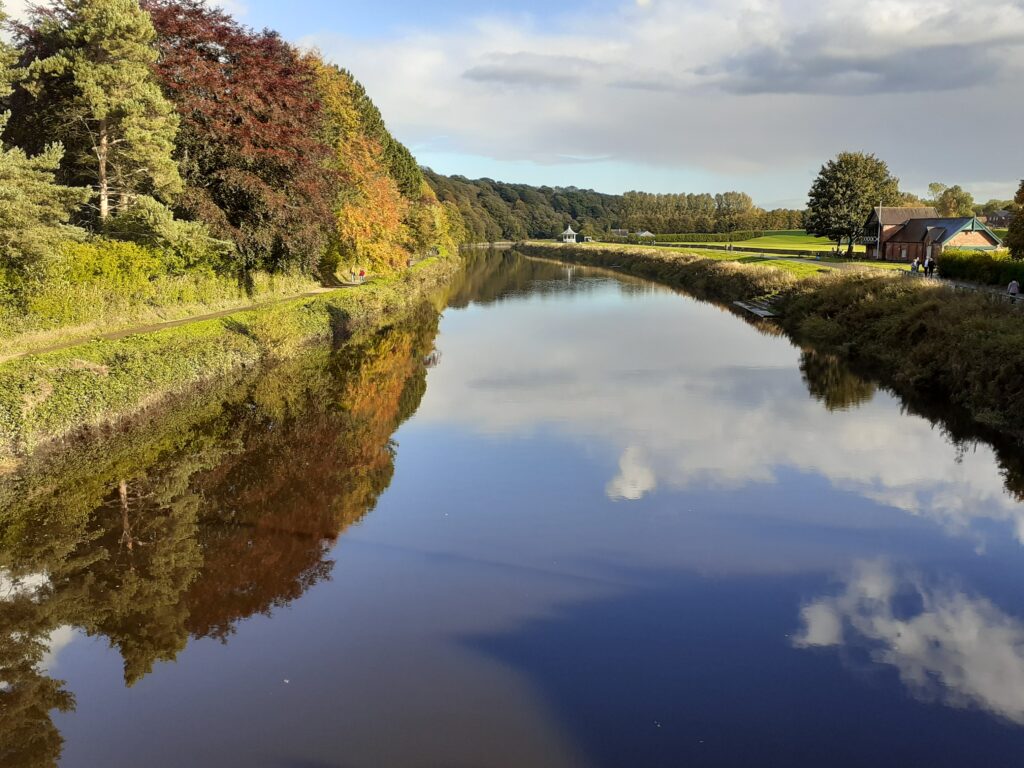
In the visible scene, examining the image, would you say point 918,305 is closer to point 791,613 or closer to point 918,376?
point 918,376

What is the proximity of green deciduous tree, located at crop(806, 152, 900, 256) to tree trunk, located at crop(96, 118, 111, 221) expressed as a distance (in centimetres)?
5531

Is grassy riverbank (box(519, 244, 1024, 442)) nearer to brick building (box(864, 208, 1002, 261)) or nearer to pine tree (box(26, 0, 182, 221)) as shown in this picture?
brick building (box(864, 208, 1002, 261))

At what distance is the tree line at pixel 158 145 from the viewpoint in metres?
18.0

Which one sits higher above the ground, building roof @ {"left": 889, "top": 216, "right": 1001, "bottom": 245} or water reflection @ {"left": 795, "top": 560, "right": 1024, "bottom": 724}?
building roof @ {"left": 889, "top": 216, "right": 1001, "bottom": 245}

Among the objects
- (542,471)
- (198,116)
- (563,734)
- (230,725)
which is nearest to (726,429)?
(542,471)

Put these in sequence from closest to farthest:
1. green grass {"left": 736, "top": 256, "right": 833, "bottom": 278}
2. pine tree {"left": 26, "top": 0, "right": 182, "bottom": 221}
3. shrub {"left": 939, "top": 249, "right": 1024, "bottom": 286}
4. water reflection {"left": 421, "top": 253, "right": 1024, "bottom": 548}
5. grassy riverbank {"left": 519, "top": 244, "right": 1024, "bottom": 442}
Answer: water reflection {"left": 421, "top": 253, "right": 1024, "bottom": 548}
grassy riverbank {"left": 519, "top": 244, "right": 1024, "bottom": 442}
pine tree {"left": 26, "top": 0, "right": 182, "bottom": 221}
shrub {"left": 939, "top": 249, "right": 1024, "bottom": 286}
green grass {"left": 736, "top": 256, "right": 833, "bottom": 278}

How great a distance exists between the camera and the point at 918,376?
2080cm

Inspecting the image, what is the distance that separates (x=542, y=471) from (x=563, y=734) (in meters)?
7.45

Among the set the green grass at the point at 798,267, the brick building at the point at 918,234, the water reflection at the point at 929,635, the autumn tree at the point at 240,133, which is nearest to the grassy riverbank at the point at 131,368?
the autumn tree at the point at 240,133

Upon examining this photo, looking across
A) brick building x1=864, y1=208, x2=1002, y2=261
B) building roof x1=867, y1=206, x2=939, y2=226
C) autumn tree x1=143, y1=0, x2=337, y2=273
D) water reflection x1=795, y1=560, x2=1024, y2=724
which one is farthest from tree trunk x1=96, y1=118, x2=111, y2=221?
building roof x1=867, y1=206, x2=939, y2=226

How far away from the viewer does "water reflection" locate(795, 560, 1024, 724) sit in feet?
24.9

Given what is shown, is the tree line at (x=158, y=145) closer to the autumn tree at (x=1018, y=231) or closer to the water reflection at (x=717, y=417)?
the water reflection at (x=717, y=417)

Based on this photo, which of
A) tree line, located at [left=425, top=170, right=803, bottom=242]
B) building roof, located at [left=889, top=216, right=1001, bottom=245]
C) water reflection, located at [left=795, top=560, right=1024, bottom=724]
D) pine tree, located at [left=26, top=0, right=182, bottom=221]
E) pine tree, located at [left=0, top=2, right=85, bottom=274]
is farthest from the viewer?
tree line, located at [left=425, top=170, right=803, bottom=242]

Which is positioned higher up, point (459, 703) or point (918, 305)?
point (918, 305)
